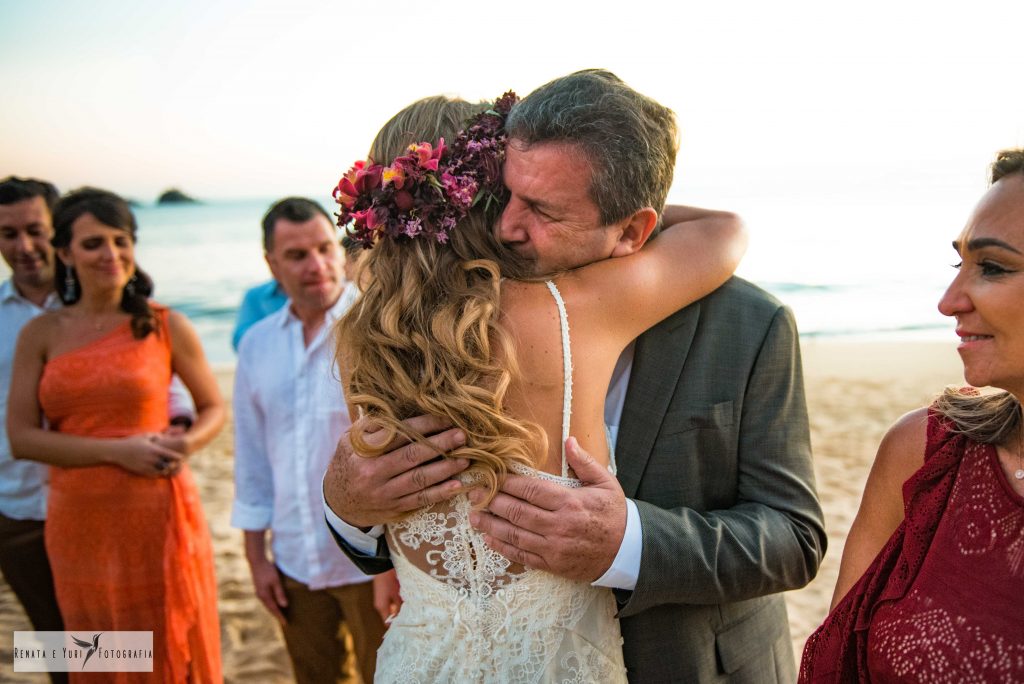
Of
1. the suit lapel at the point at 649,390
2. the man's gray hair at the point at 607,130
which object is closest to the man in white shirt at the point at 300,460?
the suit lapel at the point at 649,390

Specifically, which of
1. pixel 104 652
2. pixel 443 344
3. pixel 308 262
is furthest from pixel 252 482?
pixel 443 344

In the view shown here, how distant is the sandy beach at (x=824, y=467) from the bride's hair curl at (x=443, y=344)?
3.45 m

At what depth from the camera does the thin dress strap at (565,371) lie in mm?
1894

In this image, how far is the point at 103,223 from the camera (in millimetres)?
4008

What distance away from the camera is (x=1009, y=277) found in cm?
161

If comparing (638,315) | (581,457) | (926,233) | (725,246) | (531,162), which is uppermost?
(531,162)

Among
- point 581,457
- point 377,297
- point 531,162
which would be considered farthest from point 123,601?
point 531,162

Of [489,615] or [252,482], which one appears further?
[252,482]

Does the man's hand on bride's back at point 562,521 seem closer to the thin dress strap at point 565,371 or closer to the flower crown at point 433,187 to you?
the thin dress strap at point 565,371

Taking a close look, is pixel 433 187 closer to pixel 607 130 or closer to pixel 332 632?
pixel 607 130

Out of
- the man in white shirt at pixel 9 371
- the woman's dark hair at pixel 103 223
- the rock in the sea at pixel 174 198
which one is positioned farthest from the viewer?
the rock in the sea at pixel 174 198

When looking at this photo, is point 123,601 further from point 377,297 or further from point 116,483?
point 377,297

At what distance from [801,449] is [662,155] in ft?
2.93

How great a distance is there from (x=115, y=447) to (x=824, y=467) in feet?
22.6
